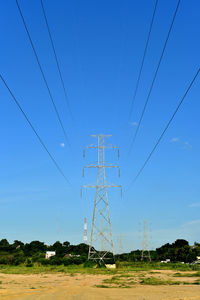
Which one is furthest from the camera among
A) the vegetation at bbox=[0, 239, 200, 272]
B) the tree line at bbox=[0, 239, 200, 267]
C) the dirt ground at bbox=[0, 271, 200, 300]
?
the tree line at bbox=[0, 239, 200, 267]

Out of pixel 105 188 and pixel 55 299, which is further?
pixel 105 188

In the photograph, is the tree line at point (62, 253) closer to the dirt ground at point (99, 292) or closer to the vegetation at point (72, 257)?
the vegetation at point (72, 257)

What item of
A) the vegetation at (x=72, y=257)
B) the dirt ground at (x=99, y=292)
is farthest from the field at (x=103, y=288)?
the vegetation at (x=72, y=257)

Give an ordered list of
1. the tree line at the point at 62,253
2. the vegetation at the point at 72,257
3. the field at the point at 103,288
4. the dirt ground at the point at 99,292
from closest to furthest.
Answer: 1. the dirt ground at the point at 99,292
2. the field at the point at 103,288
3. the vegetation at the point at 72,257
4. the tree line at the point at 62,253

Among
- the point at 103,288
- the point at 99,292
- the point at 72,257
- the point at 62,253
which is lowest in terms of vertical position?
the point at 99,292

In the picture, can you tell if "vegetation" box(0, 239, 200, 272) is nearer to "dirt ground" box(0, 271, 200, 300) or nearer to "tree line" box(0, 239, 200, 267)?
"tree line" box(0, 239, 200, 267)

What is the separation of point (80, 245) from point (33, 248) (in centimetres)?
2184

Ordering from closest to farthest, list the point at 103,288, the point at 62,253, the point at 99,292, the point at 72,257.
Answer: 1. the point at 99,292
2. the point at 103,288
3. the point at 72,257
4. the point at 62,253

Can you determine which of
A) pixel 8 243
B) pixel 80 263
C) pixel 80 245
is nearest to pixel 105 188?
pixel 80 263

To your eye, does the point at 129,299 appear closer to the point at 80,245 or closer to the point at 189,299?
→ the point at 189,299

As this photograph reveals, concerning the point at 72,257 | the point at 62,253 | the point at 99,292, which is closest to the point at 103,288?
the point at 99,292

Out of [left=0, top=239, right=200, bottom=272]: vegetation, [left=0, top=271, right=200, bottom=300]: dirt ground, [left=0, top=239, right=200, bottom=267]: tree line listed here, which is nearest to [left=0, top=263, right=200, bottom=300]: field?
[left=0, top=271, right=200, bottom=300]: dirt ground

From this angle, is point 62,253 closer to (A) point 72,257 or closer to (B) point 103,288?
(A) point 72,257

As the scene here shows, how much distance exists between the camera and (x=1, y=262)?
10450cm
